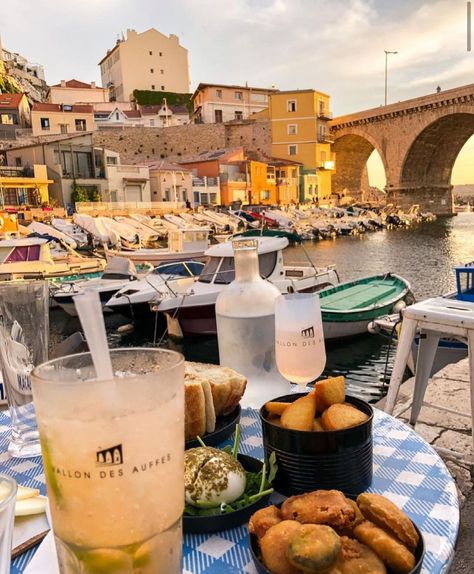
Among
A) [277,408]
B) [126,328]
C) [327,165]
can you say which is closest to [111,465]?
[277,408]

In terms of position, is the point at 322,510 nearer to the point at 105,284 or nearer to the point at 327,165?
the point at 105,284

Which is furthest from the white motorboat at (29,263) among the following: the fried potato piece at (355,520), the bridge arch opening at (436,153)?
the bridge arch opening at (436,153)

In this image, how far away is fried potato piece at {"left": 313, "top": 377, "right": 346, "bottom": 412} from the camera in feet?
4.30

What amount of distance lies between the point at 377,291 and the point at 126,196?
3049 centimetres

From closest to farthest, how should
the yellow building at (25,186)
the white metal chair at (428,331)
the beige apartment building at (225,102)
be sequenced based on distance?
the white metal chair at (428,331), the yellow building at (25,186), the beige apartment building at (225,102)

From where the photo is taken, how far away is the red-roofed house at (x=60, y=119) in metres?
46.7

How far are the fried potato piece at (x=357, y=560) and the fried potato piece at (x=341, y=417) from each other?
30cm

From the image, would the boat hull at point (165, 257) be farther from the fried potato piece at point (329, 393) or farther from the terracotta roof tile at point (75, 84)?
the terracotta roof tile at point (75, 84)

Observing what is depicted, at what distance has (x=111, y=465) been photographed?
634 mm

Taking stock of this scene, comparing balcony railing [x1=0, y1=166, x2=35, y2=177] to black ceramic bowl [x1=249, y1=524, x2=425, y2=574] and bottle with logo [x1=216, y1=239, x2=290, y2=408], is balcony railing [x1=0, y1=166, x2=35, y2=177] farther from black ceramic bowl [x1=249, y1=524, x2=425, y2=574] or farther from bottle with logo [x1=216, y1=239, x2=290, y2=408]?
black ceramic bowl [x1=249, y1=524, x2=425, y2=574]

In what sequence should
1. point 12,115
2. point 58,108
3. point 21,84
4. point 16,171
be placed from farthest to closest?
point 21,84
point 58,108
point 12,115
point 16,171

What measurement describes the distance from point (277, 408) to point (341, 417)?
0.21 m

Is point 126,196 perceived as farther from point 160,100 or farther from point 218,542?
point 218,542

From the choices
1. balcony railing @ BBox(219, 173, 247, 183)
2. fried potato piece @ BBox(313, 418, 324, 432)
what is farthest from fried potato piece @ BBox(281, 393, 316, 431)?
balcony railing @ BBox(219, 173, 247, 183)
